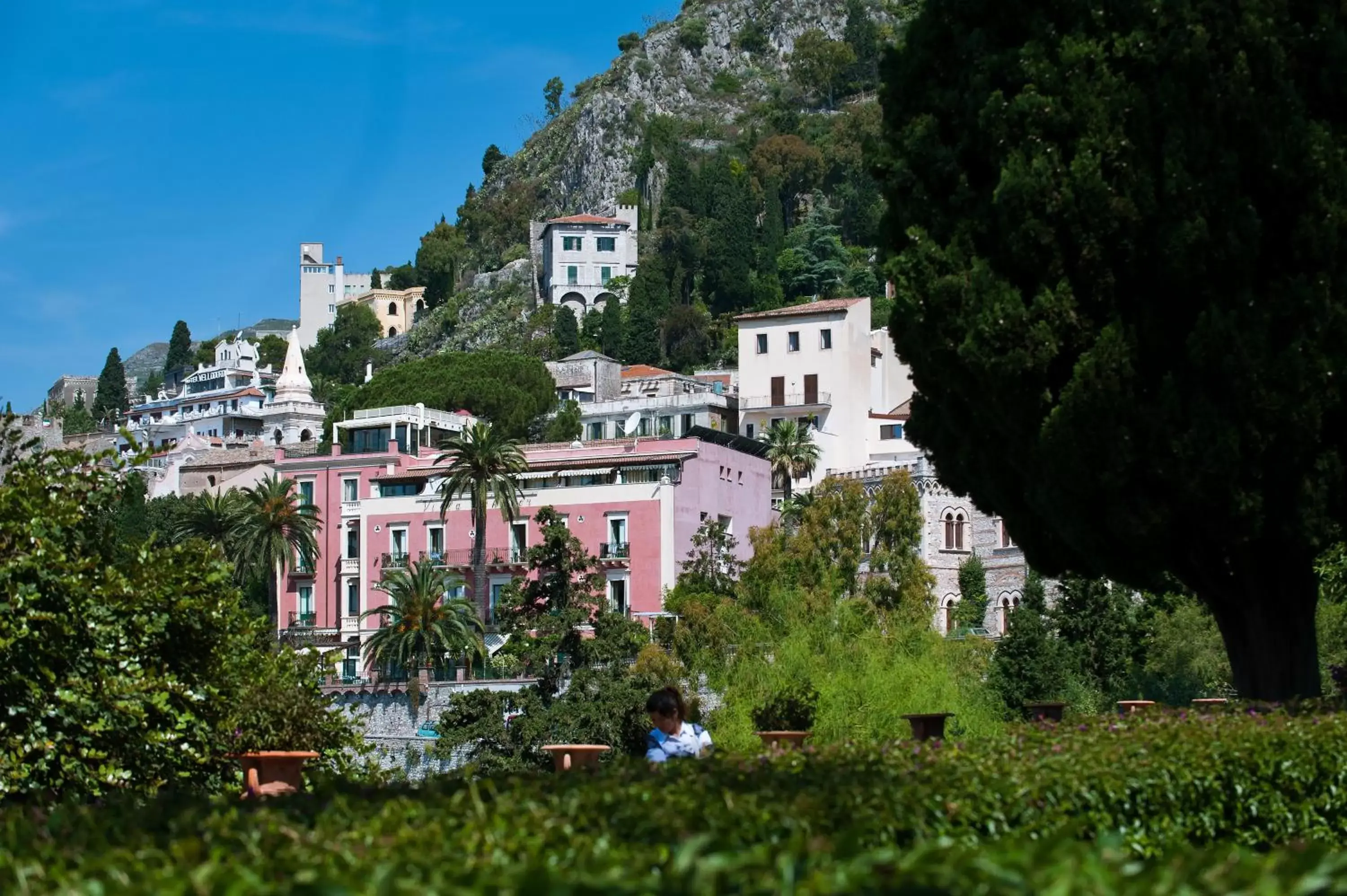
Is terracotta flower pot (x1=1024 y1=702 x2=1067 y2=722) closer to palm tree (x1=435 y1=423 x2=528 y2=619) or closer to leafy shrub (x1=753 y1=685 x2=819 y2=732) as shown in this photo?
leafy shrub (x1=753 y1=685 x2=819 y2=732)

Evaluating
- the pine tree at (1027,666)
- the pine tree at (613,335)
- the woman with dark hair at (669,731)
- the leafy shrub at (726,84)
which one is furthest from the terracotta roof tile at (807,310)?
the leafy shrub at (726,84)

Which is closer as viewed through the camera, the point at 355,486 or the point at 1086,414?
the point at 1086,414

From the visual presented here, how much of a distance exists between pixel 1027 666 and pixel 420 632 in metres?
19.6

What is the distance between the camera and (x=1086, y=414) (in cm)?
1712

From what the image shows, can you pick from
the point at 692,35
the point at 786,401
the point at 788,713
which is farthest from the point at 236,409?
the point at 788,713

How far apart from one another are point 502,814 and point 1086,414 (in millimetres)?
11676

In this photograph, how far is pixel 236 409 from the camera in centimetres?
12412

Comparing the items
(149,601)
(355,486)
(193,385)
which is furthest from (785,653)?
(193,385)

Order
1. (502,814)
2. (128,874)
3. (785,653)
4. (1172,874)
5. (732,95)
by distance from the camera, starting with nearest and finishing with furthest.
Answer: (1172,874) → (128,874) → (502,814) → (785,653) → (732,95)

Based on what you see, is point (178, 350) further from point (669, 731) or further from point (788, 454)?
point (669, 731)

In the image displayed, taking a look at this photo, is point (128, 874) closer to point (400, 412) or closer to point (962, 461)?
point (962, 461)

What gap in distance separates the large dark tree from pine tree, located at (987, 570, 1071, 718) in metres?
26.8

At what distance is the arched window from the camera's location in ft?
220

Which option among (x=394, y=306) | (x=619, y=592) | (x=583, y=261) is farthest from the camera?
(x=394, y=306)
